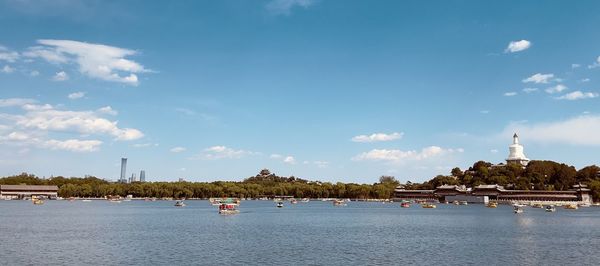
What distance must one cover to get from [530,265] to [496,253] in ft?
23.5

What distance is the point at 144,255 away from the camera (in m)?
46.2

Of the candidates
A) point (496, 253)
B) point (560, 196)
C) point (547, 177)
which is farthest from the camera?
point (547, 177)

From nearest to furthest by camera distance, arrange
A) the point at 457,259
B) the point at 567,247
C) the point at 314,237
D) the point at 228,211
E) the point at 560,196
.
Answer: the point at 457,259 → the point at 567,247 → the point at 314,237 → the point at 228,211 → the point at 560,196

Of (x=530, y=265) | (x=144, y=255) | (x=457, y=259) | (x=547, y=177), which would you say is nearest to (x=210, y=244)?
(x=144, y=255)

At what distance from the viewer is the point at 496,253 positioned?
1923 inches

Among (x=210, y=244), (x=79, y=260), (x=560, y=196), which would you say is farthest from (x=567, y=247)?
(x=560, y=196)

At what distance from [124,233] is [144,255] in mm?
21211

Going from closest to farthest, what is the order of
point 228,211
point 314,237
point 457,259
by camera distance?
point 457,259 < point 314,237 < point 228,211

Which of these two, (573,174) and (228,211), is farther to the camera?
(573,174)

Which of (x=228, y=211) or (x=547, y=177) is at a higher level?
(x=547, y=177)

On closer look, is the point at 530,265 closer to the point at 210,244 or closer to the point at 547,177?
the point at 210,244

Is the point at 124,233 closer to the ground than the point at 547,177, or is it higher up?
closer to the ground

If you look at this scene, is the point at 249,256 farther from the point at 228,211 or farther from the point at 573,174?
the point at 573,174

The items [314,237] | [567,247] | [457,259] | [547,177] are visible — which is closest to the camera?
[457,259]
